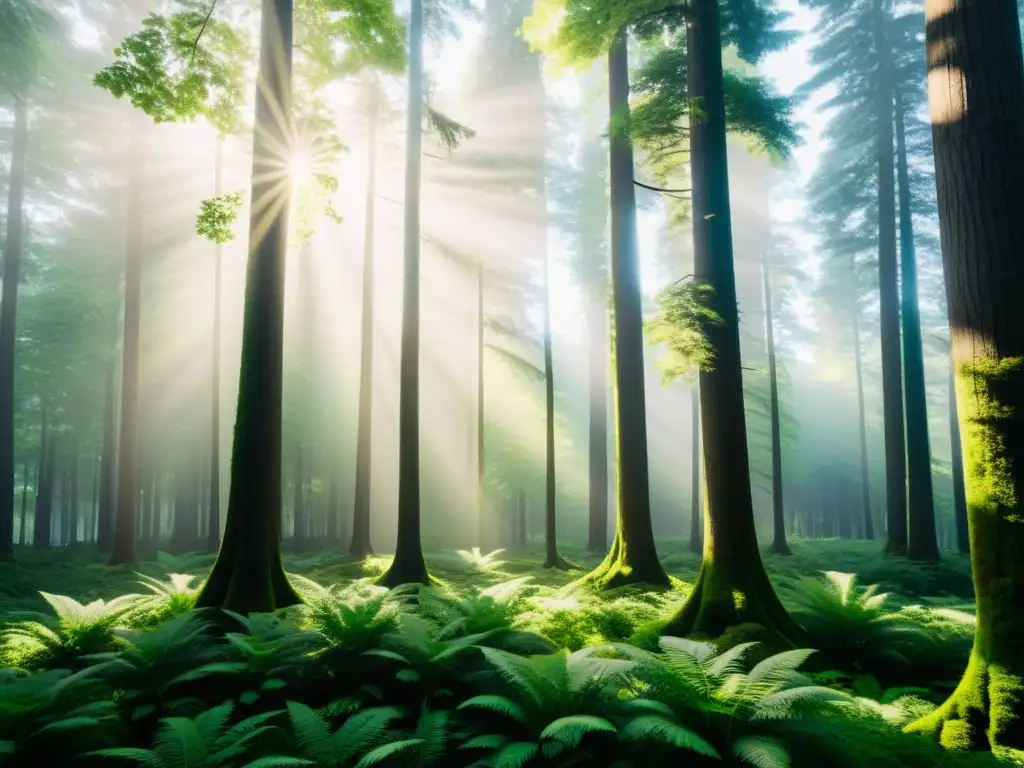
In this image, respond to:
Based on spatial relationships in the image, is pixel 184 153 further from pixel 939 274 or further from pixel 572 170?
pixel 939 274

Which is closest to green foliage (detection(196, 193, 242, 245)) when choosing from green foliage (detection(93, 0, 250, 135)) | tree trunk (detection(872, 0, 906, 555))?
green foliage (detection(93, 0, 250, 135))

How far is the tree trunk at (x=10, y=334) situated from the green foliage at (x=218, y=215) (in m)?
12.4

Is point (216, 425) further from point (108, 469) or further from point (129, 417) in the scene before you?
point (108, 469)

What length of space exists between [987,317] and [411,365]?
9445 millimetres

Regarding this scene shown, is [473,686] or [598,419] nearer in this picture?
[473,686]

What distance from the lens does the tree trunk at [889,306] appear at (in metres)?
16.5

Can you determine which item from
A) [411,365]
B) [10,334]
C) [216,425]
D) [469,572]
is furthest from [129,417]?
[469,572]

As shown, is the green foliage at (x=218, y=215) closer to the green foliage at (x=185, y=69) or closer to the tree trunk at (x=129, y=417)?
the green foliage at (x=185, y=69)

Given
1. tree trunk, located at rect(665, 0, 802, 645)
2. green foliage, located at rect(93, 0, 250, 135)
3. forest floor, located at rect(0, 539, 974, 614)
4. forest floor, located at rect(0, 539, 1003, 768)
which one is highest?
green foliage, located at rect(93, 0, 250, 135)

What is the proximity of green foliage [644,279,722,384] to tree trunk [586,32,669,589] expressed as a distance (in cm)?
336

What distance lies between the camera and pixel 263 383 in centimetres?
733

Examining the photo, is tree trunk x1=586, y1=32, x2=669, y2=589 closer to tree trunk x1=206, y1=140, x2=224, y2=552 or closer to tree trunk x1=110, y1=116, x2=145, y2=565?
tree trunk x1=110, y1=116, x2=145, y2=565

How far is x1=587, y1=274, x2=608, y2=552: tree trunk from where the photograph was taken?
20.4 m

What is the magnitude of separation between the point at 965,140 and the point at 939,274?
26.7m
